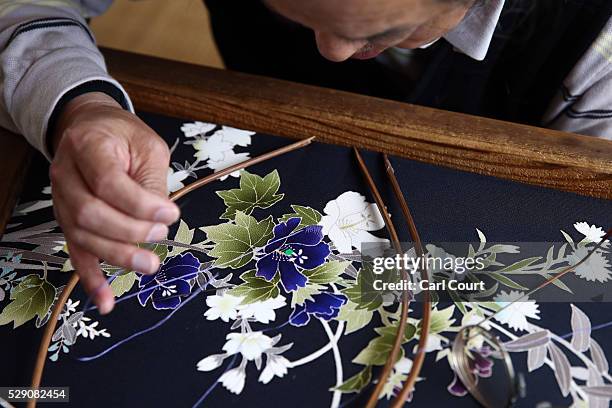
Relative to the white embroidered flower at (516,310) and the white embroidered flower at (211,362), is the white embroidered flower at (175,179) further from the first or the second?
the white embroidered flower at (516,310)

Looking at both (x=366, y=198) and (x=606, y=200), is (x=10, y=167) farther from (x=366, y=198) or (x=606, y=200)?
(x=606, y=200)

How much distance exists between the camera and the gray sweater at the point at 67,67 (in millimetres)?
537

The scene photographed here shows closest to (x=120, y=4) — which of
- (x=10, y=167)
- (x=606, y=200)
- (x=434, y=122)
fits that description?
(x=10, y=167)

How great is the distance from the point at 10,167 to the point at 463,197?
372 millimetres

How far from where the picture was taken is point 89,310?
454 millimetres

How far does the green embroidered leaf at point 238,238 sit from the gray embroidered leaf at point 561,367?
21cm

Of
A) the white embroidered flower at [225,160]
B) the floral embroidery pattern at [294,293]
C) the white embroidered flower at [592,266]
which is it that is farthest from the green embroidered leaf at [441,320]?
the white embroidered flower at [225,160]

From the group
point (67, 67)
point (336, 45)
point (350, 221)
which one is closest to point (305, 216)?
point (350, 221)

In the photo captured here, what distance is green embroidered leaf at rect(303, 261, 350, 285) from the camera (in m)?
0.46

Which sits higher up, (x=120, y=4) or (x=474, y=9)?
(x=474, y=9)

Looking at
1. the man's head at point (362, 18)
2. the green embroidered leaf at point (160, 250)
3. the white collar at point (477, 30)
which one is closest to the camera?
the man's head at point (362, 18)

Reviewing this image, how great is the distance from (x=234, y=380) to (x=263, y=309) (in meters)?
0.05

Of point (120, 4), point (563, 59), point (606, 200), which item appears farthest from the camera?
point (120, 4)

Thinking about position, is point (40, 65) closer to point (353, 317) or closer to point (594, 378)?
point (353, 317)
